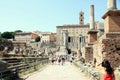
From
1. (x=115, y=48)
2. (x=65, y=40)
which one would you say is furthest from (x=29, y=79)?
(x=65, y=40)

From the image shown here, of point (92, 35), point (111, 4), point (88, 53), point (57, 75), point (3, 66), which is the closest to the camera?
point (3, 66)

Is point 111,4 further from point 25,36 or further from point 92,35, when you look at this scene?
point 25,36

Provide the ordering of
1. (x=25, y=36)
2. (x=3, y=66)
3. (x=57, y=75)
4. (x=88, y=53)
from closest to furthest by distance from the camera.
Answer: (x=3, y=66)
(x=57, y=75)
(x=88, y=53)
(x=25, y=36)

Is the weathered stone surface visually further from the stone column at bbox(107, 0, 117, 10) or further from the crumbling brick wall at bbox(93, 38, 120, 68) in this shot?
the stone column at bbox(107, 0, 117, 10)

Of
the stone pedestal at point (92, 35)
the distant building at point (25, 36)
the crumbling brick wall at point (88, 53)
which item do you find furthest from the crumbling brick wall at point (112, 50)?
the distant building at point (25, 36)

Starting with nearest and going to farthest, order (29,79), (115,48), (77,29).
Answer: (115,48) → (29,79) → (77,29)

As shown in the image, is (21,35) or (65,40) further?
(21,35)

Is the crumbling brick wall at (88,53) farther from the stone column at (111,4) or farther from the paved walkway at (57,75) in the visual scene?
the stone column at (111,4)

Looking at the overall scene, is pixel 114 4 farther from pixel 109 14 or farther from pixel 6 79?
pixel 6 79

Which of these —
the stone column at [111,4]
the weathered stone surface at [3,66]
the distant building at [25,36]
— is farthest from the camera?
the distant building at [25,36]

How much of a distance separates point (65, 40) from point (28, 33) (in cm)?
3747

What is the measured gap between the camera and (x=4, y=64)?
14.4m

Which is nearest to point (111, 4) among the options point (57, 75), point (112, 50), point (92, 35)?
point (112, 50)

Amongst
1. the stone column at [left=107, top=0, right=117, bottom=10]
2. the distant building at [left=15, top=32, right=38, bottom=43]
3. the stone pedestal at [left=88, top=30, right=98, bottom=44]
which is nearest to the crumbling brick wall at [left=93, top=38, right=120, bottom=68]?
the stone column at [left=107, top=0, right=117, bottom=10]
